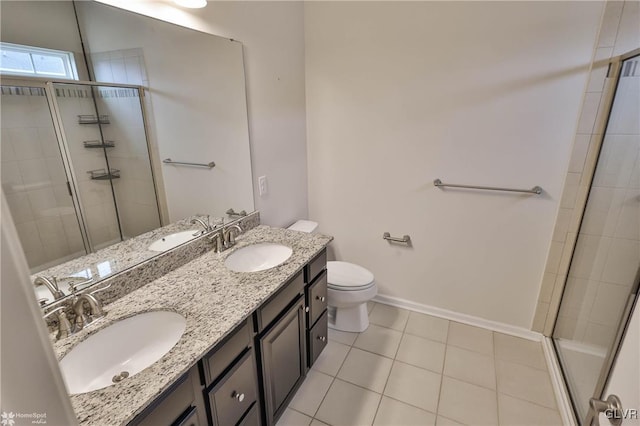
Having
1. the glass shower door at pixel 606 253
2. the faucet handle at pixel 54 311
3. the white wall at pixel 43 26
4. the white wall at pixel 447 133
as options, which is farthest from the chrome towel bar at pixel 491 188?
the faucet handle at pixel 54 311

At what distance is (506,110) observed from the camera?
6.37 feet

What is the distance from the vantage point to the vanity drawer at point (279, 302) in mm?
1332

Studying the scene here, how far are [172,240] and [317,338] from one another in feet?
3.31

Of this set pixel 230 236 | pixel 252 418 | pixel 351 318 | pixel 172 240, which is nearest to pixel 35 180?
pixel 172 240

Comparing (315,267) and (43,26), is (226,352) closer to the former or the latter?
(315,267)

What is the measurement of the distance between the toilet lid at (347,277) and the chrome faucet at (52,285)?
1461 mm

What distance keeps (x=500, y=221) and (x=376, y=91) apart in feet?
4.00

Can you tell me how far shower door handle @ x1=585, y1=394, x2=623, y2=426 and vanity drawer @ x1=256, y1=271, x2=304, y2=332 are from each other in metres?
1.06

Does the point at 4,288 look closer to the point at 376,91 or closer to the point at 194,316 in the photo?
the point at 194,316

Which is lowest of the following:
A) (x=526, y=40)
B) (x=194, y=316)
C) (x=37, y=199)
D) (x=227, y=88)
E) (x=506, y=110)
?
(x=194, y=316)

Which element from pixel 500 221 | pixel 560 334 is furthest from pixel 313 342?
pixel 560 334

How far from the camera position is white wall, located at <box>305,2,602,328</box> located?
1.84 metres

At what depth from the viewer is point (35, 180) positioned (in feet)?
3.32

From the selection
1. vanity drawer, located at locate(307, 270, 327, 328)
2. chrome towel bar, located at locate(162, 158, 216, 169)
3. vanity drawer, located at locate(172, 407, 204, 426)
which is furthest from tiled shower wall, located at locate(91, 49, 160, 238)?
vanity drawer, located at locate(307, 270, 327, 328)
